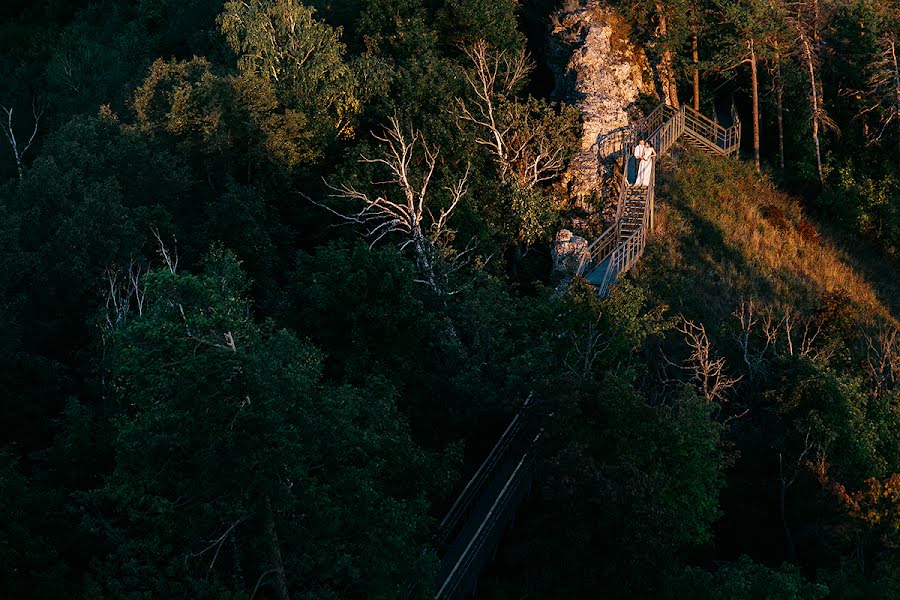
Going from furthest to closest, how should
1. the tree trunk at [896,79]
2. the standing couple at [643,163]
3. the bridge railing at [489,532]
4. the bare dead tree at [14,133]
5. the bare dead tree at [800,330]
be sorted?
the bare dead tree at [14,133], the tree trunk at [896,79], the standing couple at [643,163], the bare dead tree at [800,330], the bridge railing at [489,532]

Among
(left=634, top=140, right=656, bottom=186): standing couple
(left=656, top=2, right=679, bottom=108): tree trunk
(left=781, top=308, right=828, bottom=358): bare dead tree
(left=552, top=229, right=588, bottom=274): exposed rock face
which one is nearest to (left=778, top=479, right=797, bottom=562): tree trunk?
(left=781, top=308, right=828, bottom=358): bare dead tree

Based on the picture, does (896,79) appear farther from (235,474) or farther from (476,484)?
(235,474)

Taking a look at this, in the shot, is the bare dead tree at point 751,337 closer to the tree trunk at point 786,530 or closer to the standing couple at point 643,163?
the tree trunk at point 786,530

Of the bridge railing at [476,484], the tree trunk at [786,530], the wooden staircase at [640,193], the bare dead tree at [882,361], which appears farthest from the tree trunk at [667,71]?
the tree trunk at [786,530]

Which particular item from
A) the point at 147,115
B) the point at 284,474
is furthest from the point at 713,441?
the point at 147,115

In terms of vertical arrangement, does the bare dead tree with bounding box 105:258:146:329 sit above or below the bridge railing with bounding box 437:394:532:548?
above

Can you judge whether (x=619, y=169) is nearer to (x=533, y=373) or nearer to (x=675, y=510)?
(x=533, y=373)

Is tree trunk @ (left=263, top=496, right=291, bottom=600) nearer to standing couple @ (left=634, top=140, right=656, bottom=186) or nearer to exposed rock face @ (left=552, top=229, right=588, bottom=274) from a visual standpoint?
exposed rock face @ (left=552, top=229, right=588, bottom=274)

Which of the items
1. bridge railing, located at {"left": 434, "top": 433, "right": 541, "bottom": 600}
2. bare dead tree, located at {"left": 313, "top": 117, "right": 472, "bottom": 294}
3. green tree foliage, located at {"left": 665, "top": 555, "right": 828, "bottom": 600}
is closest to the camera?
green tree foliage, located at {"left": 665, "top": 555, "right": 828, "bottom": 600}
